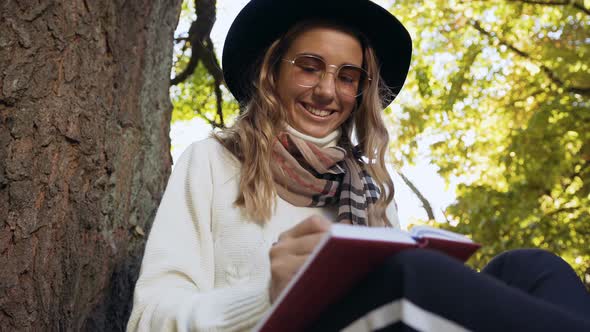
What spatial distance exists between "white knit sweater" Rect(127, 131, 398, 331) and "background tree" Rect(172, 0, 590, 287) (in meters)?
2.12

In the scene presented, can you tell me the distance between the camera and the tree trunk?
78.9 inches

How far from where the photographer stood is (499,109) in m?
7.78

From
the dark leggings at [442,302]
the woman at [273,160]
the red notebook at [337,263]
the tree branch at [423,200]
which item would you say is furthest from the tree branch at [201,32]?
the tree branch at [423,200]

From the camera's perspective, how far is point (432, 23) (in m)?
8.47

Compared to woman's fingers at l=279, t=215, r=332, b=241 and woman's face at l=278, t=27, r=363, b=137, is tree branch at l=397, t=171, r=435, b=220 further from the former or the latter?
woman's fingers at l=279, t=215, r=332, b=241

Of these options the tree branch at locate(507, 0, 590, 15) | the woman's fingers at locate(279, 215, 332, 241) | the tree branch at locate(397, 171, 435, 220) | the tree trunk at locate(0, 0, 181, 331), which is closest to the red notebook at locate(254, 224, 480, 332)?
the woman's fingers at locate(279, 215, 332, 241)

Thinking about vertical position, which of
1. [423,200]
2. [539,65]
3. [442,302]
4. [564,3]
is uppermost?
[564,3]

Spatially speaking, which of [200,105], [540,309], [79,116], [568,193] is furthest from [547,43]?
[540,309]

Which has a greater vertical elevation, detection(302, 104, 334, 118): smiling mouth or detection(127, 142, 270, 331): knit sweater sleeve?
detection(302, 104, 334, 118): smiling mouth

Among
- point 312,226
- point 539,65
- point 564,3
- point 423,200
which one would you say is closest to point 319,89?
point 312,226

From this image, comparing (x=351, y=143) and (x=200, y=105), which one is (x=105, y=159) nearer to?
(x=351, y=143)

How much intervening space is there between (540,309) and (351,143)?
5.00ft

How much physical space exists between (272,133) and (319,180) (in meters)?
0.23

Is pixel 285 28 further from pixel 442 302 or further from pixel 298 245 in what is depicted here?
pixel 442 302
